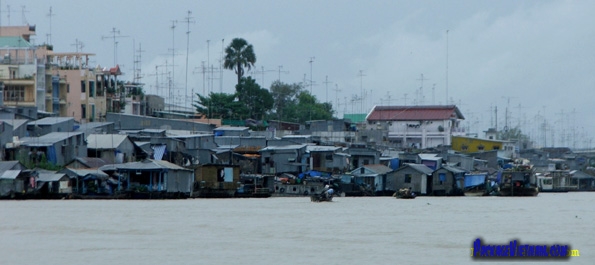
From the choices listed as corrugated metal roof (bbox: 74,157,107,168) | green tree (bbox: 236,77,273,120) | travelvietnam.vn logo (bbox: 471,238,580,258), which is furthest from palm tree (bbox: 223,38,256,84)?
travelvietnam.vn logo (bbox: 471,238,580,258)

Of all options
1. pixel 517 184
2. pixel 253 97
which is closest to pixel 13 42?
pixel 253 97

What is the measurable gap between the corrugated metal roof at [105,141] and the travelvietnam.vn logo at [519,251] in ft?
94.0

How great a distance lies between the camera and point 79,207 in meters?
39.8

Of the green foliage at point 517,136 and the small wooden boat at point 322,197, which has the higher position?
the green foliage at point 517,136

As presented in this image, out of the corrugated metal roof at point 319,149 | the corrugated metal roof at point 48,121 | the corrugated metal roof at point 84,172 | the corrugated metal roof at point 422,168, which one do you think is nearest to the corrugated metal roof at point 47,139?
the corrugated metal roof at point 48,121

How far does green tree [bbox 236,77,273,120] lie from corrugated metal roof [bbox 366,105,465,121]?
954 cm

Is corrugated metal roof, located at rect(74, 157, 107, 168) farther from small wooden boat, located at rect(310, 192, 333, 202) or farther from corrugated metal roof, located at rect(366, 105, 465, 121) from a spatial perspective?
corrugated metal roof, located at rect(366, 105, 465, 121)

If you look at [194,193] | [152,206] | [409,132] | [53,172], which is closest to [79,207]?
[152,206]

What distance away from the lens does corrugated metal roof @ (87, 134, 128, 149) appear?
50938 millimetres

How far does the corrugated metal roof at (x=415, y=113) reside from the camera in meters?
82.4

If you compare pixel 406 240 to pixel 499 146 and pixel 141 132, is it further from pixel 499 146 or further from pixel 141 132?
pixel 499 146

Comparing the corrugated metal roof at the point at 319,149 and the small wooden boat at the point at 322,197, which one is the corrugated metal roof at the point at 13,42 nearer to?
the corrugated metal roof at the point at 319,149

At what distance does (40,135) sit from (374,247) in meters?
27.7

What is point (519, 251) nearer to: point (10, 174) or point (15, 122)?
point (10, 174)
